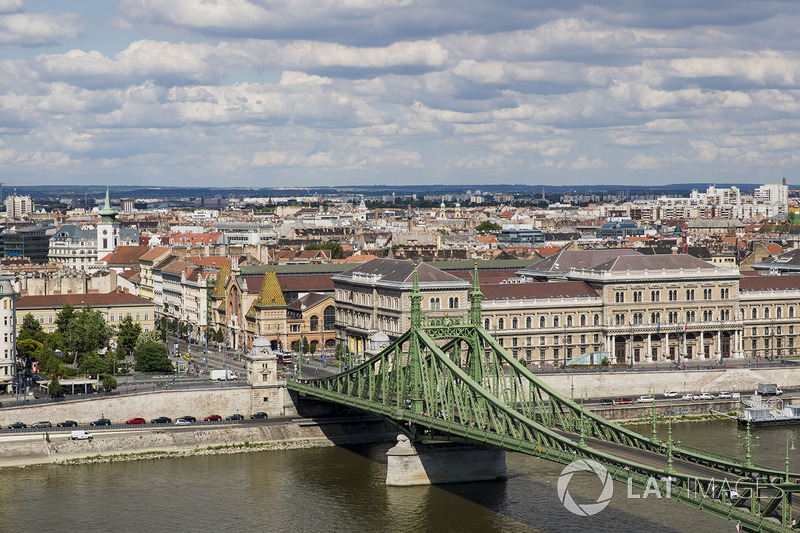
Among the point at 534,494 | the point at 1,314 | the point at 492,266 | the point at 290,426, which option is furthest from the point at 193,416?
the point at 492,266

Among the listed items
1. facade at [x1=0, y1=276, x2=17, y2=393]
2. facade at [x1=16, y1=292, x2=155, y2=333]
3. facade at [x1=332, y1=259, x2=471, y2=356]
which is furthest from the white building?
facade at [x1=332, y1=259, x2=471, y2=356]

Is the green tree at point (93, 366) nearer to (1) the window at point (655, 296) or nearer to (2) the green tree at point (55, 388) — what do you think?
(2) the green tree at point (55, 388)

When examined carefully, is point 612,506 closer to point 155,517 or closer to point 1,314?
point 155,517

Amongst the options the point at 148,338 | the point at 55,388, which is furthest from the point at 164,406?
the point at 148,338

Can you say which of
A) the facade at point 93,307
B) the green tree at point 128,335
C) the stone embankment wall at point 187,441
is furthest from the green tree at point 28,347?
the stone embankment wall at point 187,441

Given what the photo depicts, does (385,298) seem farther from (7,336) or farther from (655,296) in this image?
(7,336)

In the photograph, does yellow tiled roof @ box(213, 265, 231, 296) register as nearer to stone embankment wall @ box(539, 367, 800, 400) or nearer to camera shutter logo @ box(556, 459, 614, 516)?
stone embankment wall @ box(539, 367, 800, 400)
